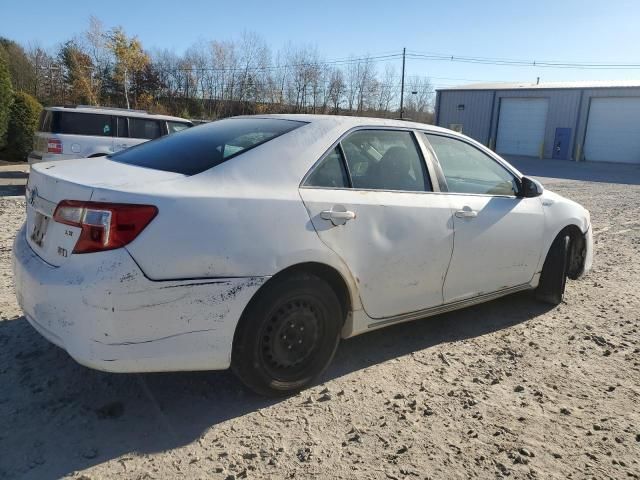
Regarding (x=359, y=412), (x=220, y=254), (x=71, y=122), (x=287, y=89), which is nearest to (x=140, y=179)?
(x=220, y=254)

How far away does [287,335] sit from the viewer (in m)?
3.09

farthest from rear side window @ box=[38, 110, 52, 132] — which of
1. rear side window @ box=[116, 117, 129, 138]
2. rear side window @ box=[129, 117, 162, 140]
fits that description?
rear side window @ box=[129, 117, 162, 140]

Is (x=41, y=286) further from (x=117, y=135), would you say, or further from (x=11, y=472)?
(x=117, y=135)

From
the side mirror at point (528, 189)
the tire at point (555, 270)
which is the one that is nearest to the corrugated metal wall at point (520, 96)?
the tire at point (555, 270)

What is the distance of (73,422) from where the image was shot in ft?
9.28

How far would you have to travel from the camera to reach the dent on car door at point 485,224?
3908 mm

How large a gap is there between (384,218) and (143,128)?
1013 centimetres

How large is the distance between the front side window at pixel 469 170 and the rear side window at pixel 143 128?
925cm

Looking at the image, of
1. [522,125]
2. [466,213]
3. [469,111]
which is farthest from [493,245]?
[469,111]

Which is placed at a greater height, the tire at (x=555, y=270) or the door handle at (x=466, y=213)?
the door handle at (x=466, y=213)

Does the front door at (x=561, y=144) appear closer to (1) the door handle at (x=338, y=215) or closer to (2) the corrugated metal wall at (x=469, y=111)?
(2) the corrugated metal wall at (x=469, y=111)

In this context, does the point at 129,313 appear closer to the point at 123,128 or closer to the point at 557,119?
the point at 123,128

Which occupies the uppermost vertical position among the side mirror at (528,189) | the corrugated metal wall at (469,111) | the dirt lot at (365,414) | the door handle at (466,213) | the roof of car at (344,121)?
the corrugated metal wall at (469,111)

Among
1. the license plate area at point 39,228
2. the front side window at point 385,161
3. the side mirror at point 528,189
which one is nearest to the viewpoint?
the license plate area at point 39,228
